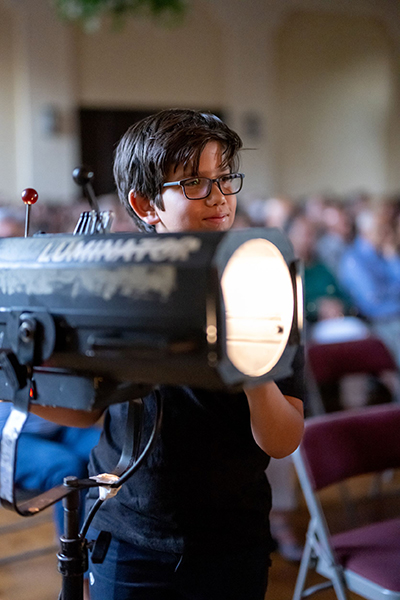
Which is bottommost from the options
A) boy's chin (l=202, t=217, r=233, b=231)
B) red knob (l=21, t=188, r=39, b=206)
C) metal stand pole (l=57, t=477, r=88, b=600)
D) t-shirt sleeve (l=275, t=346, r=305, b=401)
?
metal stand pole (l=57, t=477, r=88, b=600)

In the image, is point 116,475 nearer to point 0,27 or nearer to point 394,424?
point 394,424

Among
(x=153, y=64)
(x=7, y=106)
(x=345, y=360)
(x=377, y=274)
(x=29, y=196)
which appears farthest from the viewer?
(x=153, y=64)

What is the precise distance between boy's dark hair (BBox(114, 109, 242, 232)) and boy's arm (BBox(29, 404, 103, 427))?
0.29 metres

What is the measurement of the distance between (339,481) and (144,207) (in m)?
0.99

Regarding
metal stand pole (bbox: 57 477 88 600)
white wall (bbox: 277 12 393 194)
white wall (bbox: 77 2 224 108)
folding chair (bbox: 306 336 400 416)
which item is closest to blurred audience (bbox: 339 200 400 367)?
folding chair (bbox: 306 336 400 416)

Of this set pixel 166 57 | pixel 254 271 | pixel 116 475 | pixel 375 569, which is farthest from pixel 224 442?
pixel 166 57

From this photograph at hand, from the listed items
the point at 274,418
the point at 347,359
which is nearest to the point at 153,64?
the point at 347,359

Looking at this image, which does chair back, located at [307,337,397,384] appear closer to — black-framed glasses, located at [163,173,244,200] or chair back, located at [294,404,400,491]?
chair back, located at [294,404,400,491]

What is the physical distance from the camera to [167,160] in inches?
30.9

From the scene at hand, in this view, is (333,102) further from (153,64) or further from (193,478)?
(193,478)

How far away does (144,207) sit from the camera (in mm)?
854

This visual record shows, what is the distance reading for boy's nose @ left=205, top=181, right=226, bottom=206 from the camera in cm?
78

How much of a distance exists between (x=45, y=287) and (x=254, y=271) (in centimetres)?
20

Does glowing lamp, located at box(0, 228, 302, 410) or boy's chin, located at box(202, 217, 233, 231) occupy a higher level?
boy's chin, located at box(202, 217, 233, 231)
